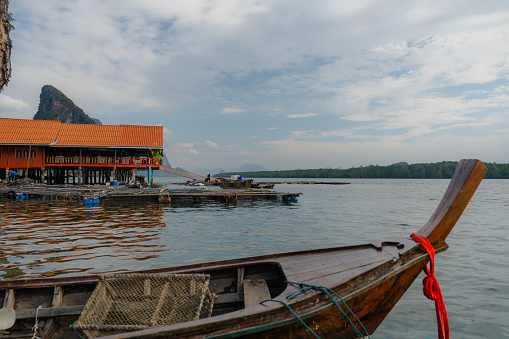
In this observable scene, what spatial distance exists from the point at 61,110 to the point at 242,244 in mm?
149066

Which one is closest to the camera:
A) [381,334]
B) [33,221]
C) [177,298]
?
[177,298]

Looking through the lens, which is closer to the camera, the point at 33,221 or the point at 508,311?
the point at 508,311

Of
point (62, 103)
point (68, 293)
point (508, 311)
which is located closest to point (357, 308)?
point (68, 293)

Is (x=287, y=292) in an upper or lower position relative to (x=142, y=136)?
lower

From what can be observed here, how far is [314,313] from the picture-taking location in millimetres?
3285

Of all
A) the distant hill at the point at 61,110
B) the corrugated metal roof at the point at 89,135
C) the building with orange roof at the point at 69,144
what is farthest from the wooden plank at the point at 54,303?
the distant hill at the point at 61,110

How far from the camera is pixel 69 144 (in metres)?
34.0

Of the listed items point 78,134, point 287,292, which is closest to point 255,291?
point 287,292

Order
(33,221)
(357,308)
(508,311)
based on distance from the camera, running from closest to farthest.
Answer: (357,308), (508,311), (33,221)

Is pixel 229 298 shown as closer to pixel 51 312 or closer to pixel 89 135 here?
pixel 51 312

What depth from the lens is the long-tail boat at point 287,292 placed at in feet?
10.3

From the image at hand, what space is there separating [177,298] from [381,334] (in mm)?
3387

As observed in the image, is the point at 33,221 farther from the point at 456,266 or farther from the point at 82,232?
the point at 456,266

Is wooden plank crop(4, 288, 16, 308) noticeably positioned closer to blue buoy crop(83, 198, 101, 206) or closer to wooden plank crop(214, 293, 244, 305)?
wooden plank crop(214, 293, 244, 305)
